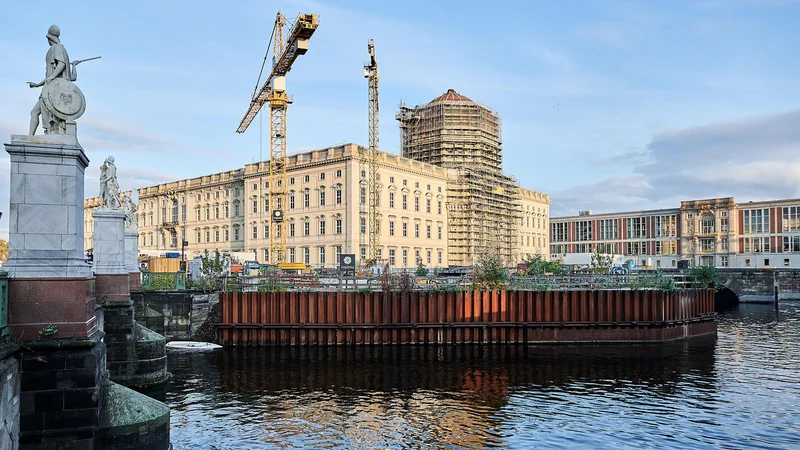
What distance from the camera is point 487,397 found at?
21.5 metres

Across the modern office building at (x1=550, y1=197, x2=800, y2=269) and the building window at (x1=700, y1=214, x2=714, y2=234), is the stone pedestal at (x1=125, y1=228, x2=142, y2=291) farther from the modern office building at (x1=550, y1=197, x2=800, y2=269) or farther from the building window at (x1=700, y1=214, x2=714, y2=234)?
the building window at (x1=700, y1=214, x2=714, y2=234)

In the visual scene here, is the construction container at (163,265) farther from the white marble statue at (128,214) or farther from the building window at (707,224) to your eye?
the building window at (707,224)

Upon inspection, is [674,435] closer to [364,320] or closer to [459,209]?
[364,320]

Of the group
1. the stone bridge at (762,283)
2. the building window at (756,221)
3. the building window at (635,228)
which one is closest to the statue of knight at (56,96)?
the stone bridge at (762,283)

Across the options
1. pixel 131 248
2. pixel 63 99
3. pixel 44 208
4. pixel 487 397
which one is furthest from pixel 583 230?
pixel 44 208

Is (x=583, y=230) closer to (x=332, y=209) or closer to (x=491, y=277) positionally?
(x=332, y=209)

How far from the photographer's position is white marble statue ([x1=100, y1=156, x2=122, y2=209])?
21.2 metres

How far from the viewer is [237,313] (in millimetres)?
33312

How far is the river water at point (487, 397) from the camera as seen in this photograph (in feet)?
55.2

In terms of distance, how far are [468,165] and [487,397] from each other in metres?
68.5

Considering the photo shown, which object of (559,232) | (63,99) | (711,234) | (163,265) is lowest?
(163,265)

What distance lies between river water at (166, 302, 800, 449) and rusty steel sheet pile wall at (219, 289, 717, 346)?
55.7 inches

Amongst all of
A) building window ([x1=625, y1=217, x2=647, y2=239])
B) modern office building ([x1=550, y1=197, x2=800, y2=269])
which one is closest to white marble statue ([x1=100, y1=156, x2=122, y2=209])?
modern office building ([x1=550, y1=197, x2=800, y2=269])

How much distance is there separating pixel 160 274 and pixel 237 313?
585 cm
